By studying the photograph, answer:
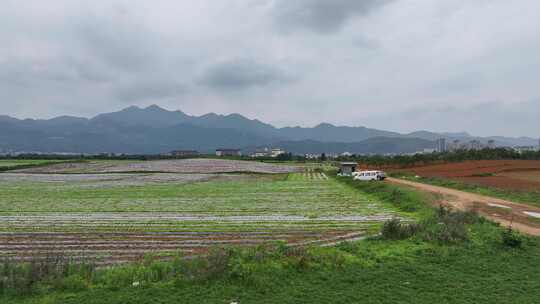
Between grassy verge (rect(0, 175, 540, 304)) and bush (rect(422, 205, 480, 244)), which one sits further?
bush (rect(422, 205, 480, 244))

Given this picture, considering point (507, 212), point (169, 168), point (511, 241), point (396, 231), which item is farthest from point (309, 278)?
point (169, 168)

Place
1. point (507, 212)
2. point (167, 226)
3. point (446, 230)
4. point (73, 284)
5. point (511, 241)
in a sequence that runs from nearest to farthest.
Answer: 1. point (73, 284)
2. point (511, 241)
3. point (446, 230)
4. point (167, 226)
5. point (507, 212)

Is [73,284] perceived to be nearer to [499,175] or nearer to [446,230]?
[446,230]

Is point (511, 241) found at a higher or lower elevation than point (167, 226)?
higher

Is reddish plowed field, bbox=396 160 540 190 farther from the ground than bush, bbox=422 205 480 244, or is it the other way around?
bush, bbox=422 205 480 244

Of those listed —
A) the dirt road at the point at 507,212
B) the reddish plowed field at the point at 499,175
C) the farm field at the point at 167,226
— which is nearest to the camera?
the farm field at the point at 167,226

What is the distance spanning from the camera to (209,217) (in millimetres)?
20375

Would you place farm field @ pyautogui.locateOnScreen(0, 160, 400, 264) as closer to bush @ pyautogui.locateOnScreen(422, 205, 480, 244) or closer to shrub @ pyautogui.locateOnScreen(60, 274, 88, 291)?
shrub @ pyautogui.locateOnScreen(60, 274, 88, 291)

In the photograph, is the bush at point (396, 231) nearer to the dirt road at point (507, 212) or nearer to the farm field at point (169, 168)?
the dirt road at point (507, 212)

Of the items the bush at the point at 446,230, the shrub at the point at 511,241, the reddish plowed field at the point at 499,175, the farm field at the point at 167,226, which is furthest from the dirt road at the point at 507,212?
the reddish plowed field at the point at 499,175

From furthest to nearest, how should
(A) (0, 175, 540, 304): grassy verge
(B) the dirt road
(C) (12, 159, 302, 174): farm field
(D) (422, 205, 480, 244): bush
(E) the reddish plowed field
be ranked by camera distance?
(C) (12, 159, 302, 174): farm field < (E) the reddish plowed field < (B) the dirt road < (D) (422, 205, 480, 244): bush < (A) (0, 175, 540, 304): grassy verge

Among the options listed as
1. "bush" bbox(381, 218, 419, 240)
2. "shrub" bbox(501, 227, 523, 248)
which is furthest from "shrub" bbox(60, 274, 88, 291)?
"shrub" bbox(501, 227, 523, 248)

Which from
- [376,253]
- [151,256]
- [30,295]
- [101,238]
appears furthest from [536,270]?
[101,238]

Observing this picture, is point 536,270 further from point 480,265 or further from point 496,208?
point 496,208
